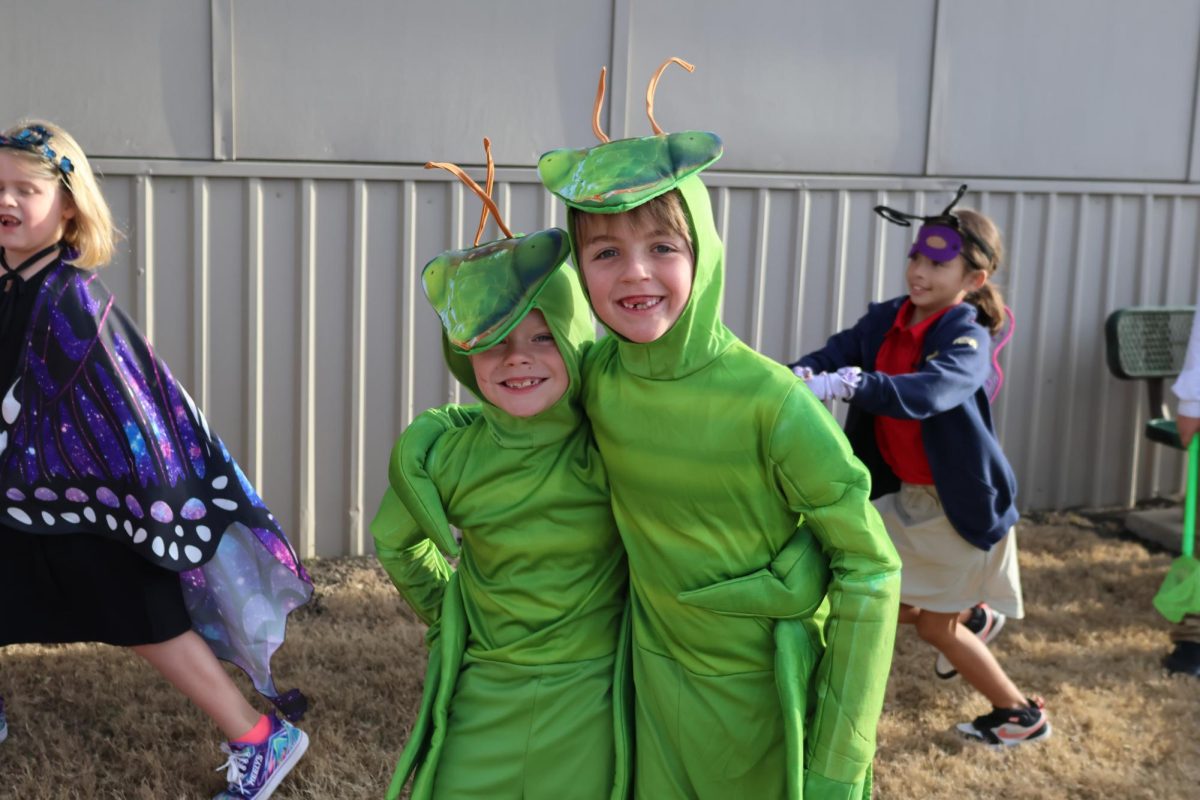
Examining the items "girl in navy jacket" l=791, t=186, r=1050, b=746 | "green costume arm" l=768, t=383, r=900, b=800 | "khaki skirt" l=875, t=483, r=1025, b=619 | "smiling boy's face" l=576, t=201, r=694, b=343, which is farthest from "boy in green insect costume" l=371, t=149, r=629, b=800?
"khaki skirt" l=875, t=483, r=1025, b=619

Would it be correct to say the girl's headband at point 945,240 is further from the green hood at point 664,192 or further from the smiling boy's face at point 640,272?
the smiling boy's face at point 640,272

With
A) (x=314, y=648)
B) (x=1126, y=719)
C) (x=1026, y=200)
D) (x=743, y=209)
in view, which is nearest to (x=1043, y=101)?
(x=1026, y=200)

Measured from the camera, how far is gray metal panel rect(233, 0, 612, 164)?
5004 mm

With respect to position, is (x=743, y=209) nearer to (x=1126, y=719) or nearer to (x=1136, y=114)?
(x=1136, y=114)

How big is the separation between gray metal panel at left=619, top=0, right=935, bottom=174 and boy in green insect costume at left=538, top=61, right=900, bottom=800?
321 centimetres

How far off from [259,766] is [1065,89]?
15.5 feet

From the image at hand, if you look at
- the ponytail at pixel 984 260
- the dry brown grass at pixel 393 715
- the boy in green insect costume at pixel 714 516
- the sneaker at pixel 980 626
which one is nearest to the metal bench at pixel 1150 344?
the dry brown grass at pixel 393 715

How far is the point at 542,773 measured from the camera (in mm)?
2512

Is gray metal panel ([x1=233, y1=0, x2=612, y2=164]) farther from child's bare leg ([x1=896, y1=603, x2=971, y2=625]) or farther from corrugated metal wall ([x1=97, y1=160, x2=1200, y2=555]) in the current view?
child's bare leg ([x1=896, y1=603, x2=971, y2=625])

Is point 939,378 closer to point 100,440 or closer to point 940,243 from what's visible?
point 940,243

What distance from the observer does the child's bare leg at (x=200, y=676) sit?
135 inches

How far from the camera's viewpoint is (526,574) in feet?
8.29

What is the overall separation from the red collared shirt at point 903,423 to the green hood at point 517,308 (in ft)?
5.16

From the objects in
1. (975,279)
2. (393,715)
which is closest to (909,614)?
(975,279)
